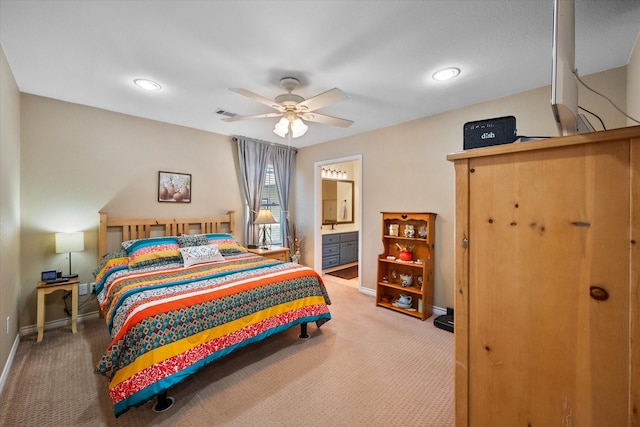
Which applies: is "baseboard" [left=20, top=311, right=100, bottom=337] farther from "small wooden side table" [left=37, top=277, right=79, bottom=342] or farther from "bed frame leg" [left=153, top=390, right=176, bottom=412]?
"bed frame leg" [left=153, top=390, right=176, bottom=412]

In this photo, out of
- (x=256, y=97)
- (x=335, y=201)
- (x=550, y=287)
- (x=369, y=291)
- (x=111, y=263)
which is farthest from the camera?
(x=335, y=201)

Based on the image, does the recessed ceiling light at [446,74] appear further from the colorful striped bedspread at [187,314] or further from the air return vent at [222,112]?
the air return vent at [222,112]

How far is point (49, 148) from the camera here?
3.05 meters

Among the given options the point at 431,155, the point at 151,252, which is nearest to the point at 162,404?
the point at 151,252

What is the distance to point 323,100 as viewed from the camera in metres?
2.31

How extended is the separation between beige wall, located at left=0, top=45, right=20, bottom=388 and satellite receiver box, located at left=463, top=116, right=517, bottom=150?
3308 mm

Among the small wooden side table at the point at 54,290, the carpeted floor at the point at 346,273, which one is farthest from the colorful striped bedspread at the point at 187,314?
the carpeted floor at the point at 346,273

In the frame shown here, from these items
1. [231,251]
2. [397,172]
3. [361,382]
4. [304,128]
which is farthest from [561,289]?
[231,251]

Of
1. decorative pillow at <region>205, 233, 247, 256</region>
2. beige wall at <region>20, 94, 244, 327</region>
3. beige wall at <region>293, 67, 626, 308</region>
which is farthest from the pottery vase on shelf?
beige wall at <region>20, 94, 244, 327</region>

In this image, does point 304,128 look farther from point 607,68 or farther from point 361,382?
point 607,68

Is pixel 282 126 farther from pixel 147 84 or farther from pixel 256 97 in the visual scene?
pixel 147 84

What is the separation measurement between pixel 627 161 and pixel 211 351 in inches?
96.2

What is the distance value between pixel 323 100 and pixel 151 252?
105 inches

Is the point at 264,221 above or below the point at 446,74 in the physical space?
below
